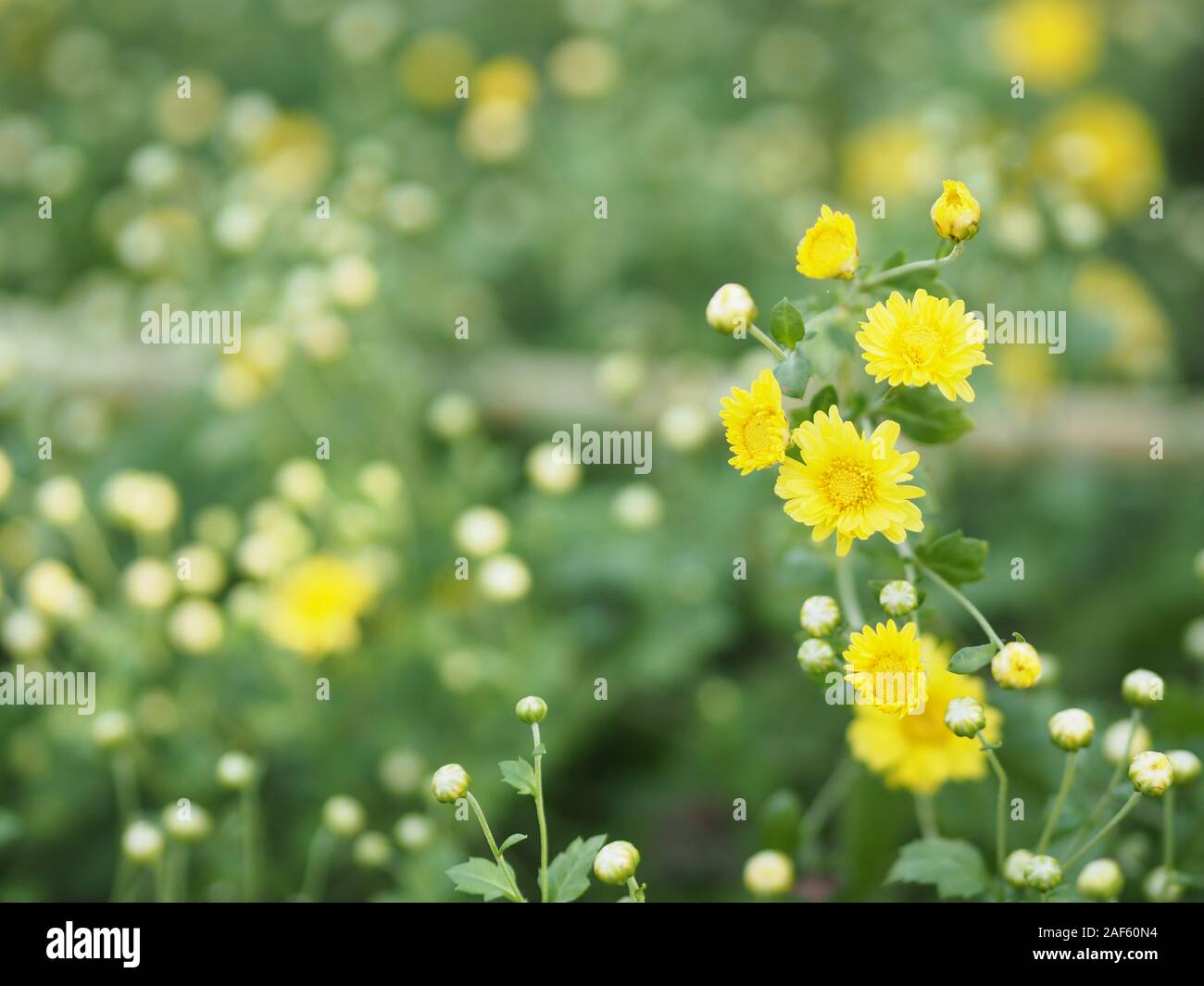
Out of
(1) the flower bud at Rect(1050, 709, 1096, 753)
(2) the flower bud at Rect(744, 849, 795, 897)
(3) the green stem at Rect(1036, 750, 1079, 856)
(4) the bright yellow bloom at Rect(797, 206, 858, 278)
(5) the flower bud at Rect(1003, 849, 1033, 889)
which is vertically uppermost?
(4) the bright yellow bloom at Rect(797, 206, 858, 278)

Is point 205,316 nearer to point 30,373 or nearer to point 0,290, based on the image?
point 30,373

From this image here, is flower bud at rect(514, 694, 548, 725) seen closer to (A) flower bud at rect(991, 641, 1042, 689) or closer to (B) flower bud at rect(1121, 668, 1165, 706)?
(A) flower bud at rect(991, 641, 1042, 689)

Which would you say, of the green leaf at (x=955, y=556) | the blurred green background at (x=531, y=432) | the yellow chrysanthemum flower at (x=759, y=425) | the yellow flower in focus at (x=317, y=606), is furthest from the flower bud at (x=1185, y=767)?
the yellow flower in focus at (x=317, y=606)

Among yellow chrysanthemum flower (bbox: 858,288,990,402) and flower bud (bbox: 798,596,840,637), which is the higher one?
yellow chrysanthemum flower (bbox: 858,288,990,402)

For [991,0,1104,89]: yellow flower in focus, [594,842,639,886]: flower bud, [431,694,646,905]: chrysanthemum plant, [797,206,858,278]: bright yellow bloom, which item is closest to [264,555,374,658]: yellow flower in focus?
[431,694,646,905]: chrysanthemum plant

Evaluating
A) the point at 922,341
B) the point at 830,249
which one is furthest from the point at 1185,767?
the point at 830,249
